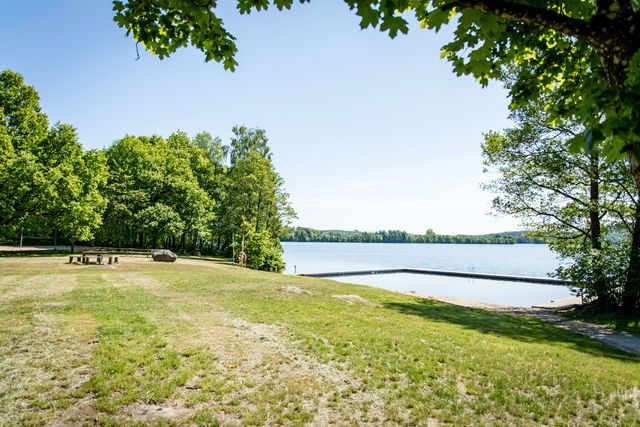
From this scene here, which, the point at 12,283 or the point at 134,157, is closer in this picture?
the point at 12,283

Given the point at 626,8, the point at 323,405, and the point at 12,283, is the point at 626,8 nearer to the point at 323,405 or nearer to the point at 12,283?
the point at 323,405

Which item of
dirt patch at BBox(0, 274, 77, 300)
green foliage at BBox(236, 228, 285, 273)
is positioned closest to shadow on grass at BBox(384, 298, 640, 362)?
dirt patch at BBox(0, 274, 77, 300)

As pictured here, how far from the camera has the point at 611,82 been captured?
2.57 m

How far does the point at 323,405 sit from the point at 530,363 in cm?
449

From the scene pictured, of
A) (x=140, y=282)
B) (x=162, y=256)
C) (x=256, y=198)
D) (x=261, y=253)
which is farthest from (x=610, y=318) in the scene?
(x=256, y=198)

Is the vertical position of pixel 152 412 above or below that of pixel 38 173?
below

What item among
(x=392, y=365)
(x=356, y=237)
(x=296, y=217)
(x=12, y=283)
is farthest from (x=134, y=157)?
(x=356, y=237)

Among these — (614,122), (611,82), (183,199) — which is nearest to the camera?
(614,122)

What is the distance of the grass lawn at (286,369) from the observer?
4324 millimetres

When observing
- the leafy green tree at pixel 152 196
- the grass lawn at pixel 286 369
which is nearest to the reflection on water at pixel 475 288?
the grass lawn at pixel 286 369

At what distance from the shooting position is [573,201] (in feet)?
54.2

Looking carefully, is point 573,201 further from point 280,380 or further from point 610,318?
point 280,380

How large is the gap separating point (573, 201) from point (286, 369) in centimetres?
1721

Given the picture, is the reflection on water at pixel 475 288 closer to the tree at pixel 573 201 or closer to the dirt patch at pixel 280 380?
the tree at pixel 573 201
